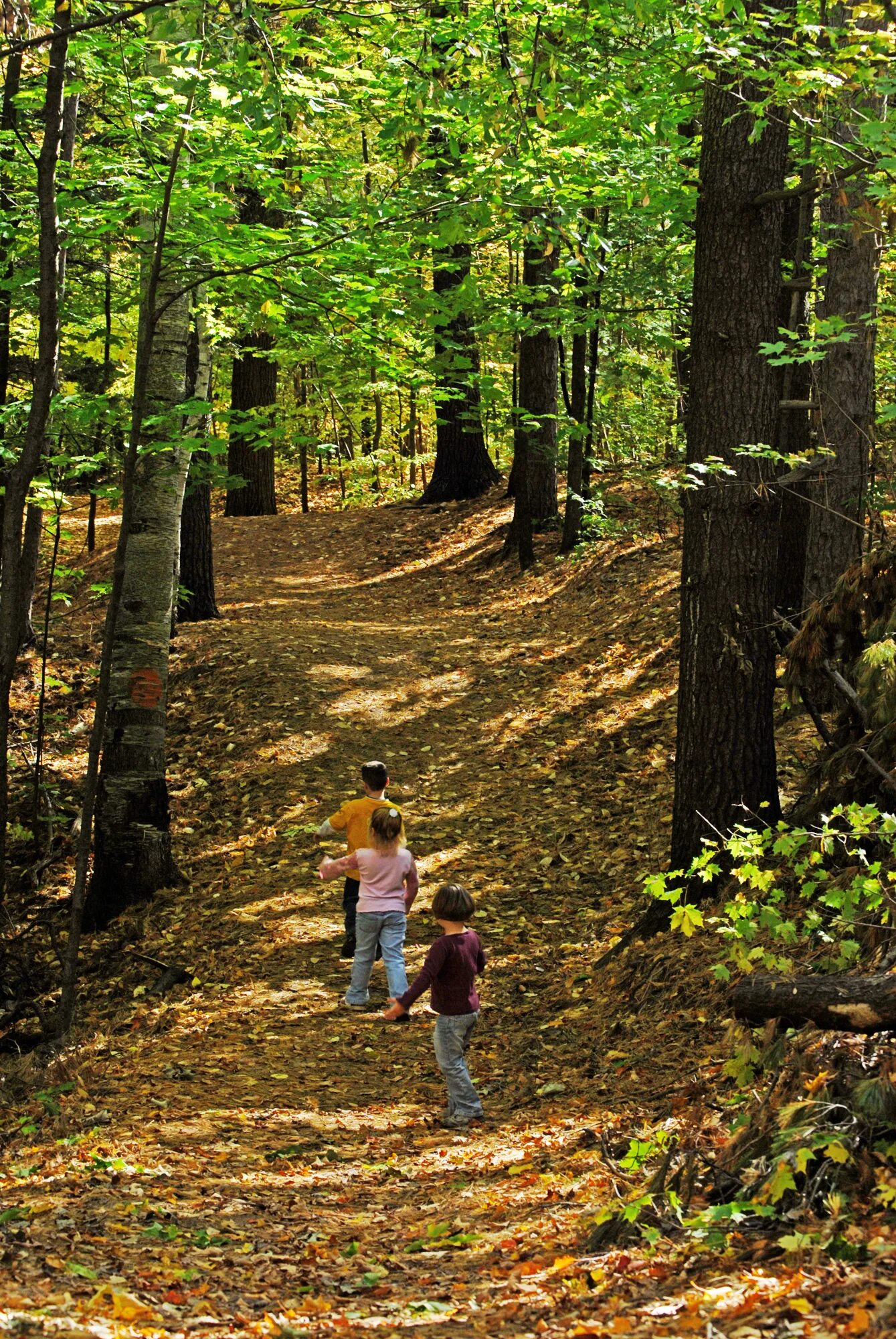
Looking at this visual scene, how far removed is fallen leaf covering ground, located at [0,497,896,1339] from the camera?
3.63 metres

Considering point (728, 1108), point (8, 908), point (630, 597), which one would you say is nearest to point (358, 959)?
point (728, 1108)

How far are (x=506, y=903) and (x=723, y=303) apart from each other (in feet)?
15.7

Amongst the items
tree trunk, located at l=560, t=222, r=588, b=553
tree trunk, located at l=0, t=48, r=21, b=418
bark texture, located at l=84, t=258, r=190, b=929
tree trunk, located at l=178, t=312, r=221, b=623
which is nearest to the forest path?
bark texture, located at l=84, t=258, r=190, b=929

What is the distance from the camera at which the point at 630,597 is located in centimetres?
1498

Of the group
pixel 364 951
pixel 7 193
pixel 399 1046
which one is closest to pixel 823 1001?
pixel 399 1046

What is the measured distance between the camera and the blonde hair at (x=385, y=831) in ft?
24.3

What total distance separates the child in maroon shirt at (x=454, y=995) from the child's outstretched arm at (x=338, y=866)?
1.58m

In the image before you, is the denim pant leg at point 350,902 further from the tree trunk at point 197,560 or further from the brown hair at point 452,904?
the tree trunk at point 197,560

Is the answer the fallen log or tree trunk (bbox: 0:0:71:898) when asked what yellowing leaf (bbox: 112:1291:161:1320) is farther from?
tree trunk (bbox: 0:0:71:898)

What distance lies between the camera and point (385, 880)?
295 inches

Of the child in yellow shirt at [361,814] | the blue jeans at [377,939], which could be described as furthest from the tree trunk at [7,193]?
the blue jeans at [377,939]

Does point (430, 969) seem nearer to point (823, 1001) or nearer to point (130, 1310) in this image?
point (823, 1001)

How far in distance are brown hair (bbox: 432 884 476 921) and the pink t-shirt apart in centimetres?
142

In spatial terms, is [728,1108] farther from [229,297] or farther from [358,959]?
[229,297]
